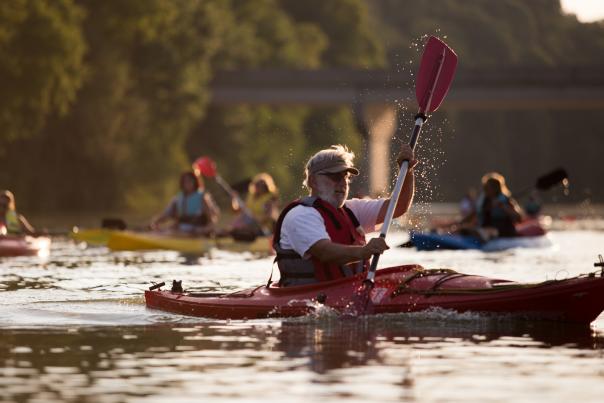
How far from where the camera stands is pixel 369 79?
64688 millimetres

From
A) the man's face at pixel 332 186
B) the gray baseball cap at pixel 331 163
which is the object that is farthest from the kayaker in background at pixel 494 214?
the gray baseball cap at pixel 331 163

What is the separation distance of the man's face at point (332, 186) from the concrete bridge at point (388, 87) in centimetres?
5259

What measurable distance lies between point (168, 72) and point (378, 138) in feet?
81.9

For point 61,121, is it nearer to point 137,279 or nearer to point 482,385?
point 137,279

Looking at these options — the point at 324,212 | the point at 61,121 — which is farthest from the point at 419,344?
the point at 61,121

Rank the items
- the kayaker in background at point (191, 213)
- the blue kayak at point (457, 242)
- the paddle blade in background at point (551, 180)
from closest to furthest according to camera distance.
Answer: the kayaker in background at point (191, 213)
the blue kayak at point (457, 242)
the paddle blade in background at point (551, 180)

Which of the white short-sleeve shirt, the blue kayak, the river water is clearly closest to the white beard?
the white short-sleeve shirt

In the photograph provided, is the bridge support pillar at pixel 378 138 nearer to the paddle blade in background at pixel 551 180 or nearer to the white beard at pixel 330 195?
the paddle blade in background at pixel 551 180

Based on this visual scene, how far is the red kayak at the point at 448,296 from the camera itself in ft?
39.4

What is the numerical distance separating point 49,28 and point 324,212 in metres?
32.0

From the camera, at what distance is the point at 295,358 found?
10547 mm

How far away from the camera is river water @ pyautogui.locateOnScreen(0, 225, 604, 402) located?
9.06 metres

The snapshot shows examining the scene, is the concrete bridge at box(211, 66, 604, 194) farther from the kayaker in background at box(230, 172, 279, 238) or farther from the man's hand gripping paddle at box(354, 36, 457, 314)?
the man's hand gripping paddle at box(354, 36, 457, 314)

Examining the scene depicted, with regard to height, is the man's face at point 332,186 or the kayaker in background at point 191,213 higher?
the kayaker in background at point 191,213
